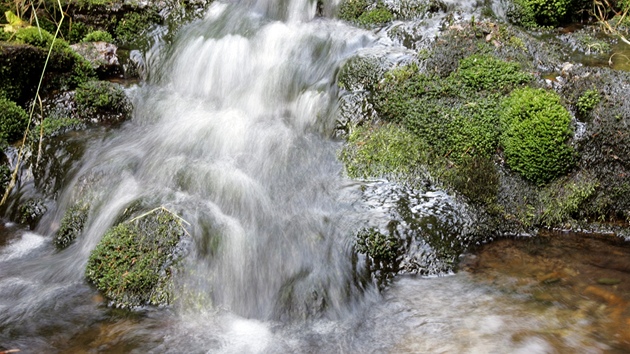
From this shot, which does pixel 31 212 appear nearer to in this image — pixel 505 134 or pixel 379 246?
pixel 379 246

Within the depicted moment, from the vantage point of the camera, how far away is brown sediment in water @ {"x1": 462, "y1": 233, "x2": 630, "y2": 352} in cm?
405

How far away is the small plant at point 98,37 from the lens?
7.96m

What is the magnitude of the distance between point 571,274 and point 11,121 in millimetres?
6799

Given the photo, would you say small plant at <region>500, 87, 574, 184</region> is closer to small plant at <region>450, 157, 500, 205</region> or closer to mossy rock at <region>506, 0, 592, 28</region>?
small plant at <region>450, 157, 500, 205</region>

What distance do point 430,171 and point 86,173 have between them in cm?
391

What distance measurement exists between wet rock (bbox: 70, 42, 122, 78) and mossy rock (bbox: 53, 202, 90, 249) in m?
2.87

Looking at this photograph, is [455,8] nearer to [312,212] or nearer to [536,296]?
[312,212]

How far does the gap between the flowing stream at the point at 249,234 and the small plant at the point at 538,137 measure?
908mm

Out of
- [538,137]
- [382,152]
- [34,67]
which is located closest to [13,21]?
[34,67]

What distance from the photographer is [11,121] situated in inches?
260

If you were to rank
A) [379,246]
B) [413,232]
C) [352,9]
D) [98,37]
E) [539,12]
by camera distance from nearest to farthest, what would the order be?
[379,246] → [413,232] → [539,12] → [352,9] → [98,37]

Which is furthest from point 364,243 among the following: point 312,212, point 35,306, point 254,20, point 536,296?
point 254,20

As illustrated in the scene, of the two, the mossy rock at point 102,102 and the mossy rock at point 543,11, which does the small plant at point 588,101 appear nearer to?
the mossy rock at point 543,11

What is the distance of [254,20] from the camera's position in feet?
26.5
